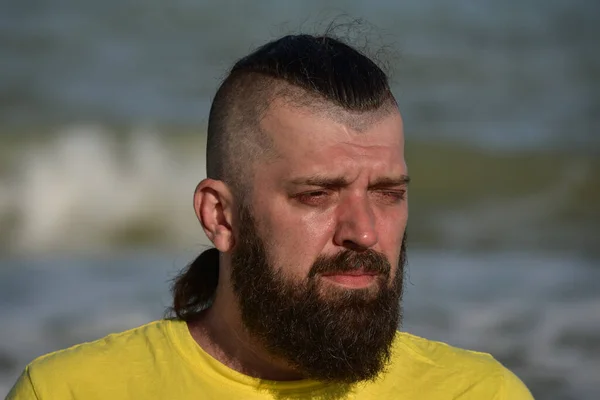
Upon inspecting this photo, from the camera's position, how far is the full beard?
245 centimetres

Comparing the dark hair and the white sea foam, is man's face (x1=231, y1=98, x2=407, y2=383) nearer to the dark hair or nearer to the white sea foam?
the dark hair

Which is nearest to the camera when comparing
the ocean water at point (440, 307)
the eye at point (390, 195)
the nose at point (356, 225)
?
the nose at point (356, 225)

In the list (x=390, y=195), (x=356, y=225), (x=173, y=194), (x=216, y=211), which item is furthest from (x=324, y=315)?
(x=173, y=194)

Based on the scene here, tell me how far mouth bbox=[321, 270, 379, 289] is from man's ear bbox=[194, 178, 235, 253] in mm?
341

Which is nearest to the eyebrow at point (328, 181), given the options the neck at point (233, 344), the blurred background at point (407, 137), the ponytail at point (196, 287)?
the neck at point (233, 344)

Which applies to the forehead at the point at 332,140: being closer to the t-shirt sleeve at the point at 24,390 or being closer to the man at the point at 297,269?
the man at the point at 297,269

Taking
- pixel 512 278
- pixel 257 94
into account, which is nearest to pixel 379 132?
pixel 257 94

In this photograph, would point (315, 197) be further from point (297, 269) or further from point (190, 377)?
point (190, 377)

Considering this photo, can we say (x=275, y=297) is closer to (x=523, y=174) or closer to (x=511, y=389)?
(x=511, y=389)

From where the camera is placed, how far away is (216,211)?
2717 millimetres

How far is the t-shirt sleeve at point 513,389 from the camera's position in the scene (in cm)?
267

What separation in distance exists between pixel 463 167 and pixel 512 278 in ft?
5.17

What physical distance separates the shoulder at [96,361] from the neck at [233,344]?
0.10 metres

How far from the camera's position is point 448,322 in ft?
20.1
